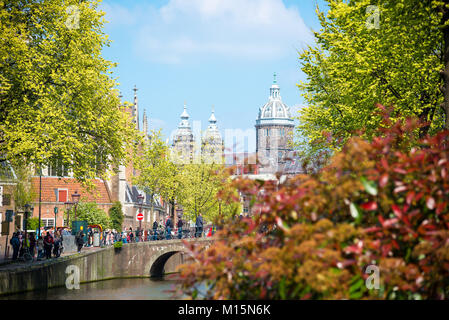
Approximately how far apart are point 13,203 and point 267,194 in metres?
60.3

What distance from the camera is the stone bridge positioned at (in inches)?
1229

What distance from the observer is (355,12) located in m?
22.6

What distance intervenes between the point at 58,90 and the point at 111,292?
45.3 feet

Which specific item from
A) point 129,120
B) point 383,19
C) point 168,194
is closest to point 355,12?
point 383,19

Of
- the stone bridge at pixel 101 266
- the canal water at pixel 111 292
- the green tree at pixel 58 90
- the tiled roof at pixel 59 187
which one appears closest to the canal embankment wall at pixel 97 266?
the stone bridge at pixel 101 266

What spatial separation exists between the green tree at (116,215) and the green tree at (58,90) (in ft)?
157

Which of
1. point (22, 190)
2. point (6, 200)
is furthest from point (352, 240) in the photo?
point (22, 190)

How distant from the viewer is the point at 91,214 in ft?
235

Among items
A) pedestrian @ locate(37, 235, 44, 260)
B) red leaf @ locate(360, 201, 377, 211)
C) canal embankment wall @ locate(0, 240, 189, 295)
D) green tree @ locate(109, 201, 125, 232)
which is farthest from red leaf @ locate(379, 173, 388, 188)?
green tree @ locate(109, 201, 125, 232)

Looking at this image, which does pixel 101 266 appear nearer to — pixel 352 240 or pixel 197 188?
pixel 197 188

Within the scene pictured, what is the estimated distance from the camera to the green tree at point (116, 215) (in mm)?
79312

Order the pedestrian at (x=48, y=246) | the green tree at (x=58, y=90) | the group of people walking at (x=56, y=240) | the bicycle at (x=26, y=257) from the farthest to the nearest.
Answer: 1. the pedestrian at (x=48, y=246)
2. the group of people walking at (x=56, y=240)
3. the bicycle at (x=26, y=257)
4. the green tree at (x=58, y=90)

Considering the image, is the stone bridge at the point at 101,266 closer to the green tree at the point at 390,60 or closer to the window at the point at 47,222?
the green tree at the point at 390,60
